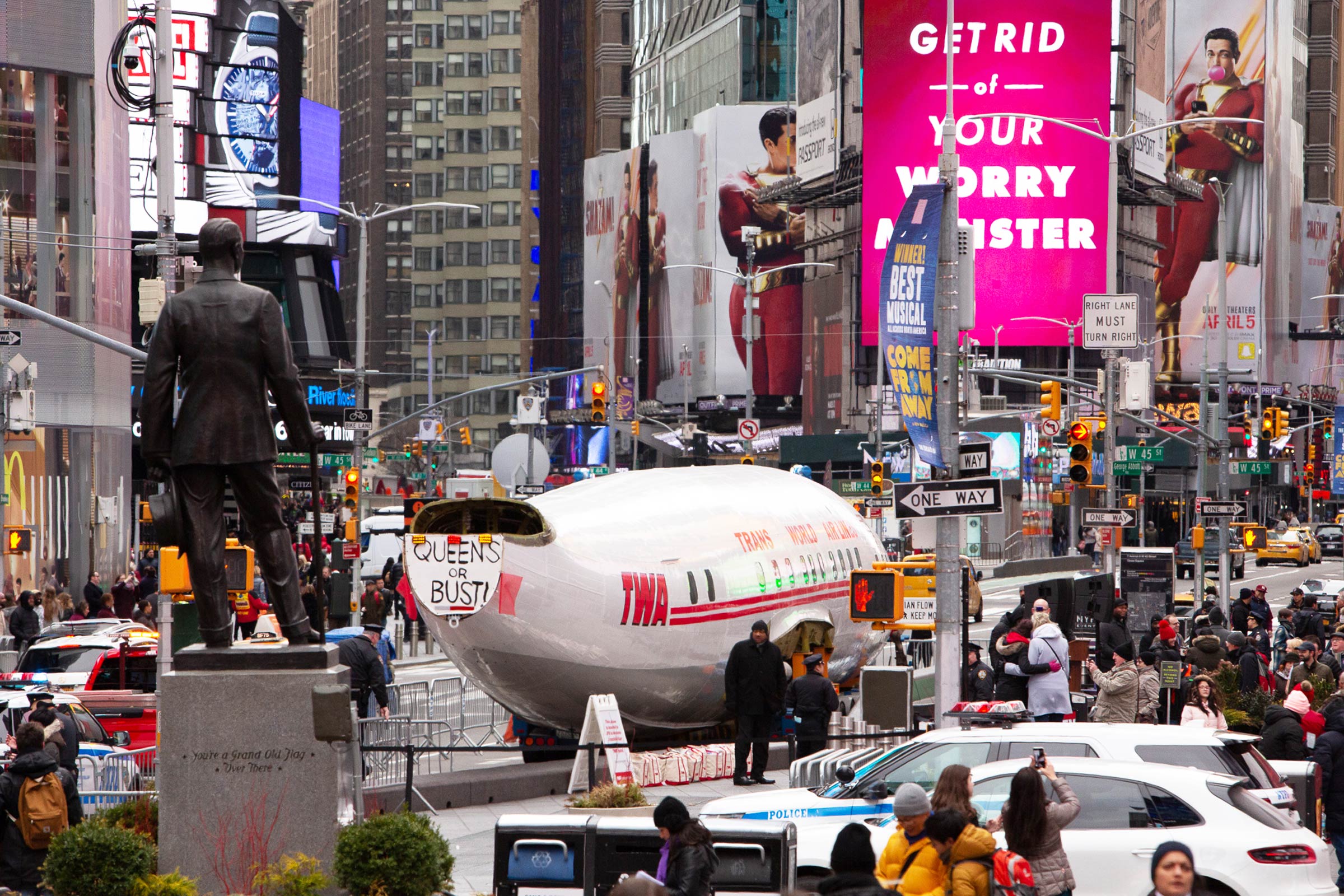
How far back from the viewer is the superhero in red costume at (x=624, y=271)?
13950 cm

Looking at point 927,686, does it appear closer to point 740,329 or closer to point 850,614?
point 850,614

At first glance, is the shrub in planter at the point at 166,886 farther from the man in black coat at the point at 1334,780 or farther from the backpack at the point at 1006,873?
the man in black coat at the point at 1334,780

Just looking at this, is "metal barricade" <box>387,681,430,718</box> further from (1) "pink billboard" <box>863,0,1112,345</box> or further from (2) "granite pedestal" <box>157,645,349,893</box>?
(1) "pink billboard" <box>863,0,1112,345</box>

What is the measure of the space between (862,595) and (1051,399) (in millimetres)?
14370

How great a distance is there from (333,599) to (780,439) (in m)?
77.4

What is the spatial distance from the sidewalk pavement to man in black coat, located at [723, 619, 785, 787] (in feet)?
1.09

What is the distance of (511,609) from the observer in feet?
65.9

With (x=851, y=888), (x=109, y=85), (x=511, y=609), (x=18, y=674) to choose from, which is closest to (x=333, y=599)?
(x=18, y=674)

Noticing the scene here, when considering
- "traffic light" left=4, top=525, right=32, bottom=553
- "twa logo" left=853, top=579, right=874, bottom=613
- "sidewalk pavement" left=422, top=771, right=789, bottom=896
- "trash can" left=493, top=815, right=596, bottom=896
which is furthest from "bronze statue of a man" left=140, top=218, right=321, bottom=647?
"traffic light" left=4, top=525, right=32, bottom=553

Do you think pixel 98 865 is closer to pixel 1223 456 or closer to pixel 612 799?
pixel 612 799

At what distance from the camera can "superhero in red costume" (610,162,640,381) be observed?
13950 cm

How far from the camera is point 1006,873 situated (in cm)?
1033

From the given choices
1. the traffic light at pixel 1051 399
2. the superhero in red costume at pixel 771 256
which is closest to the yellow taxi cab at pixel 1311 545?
the superhero in red costume at pixel 771 256

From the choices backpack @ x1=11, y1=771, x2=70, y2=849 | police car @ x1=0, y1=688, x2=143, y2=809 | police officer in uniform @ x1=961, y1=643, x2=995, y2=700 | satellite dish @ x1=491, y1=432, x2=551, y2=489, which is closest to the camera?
backpack @ x1=11, y1=771, x2=70, y2=849
